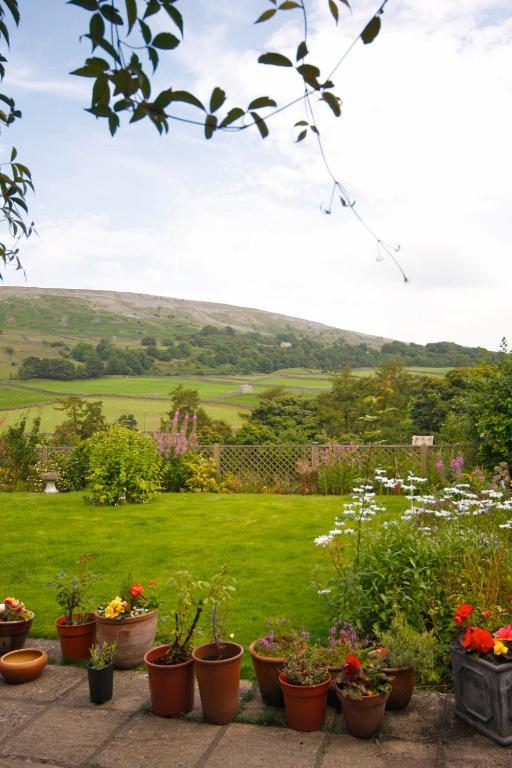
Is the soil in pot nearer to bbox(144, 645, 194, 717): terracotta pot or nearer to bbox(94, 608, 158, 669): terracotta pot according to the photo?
bbox(144, 645, 194, 717): terracotta pot

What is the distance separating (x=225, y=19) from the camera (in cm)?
223

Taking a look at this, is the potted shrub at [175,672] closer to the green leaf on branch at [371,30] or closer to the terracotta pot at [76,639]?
the terracotta pot at [76,639]

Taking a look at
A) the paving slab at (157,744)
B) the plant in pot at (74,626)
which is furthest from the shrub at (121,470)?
the paving slab at (157,744)

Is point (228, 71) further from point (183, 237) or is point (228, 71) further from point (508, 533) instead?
point (183, 237)

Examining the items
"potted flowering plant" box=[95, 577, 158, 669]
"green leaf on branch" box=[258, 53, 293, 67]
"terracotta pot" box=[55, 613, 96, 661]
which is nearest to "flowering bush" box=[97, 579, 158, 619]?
"potted flowering plant" box=[95, 577, 158, 669]

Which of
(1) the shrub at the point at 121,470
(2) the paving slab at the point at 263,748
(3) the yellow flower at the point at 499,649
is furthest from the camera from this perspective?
(1) the shrub at the point at 121,470

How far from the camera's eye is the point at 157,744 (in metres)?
2.85

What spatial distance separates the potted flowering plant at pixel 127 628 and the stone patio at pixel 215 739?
360mm

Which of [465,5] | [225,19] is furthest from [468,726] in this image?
[465,5]

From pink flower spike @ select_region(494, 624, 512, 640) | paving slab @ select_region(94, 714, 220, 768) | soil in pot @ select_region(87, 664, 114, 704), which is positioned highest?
pink flower spike @ select_region(494, 624, 512, 640)

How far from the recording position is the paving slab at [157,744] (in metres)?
2.70

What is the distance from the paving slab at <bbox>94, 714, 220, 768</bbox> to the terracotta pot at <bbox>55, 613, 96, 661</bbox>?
0.90 meters

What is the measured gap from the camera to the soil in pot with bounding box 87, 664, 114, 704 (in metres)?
3.26

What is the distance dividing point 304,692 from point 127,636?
1.33m
